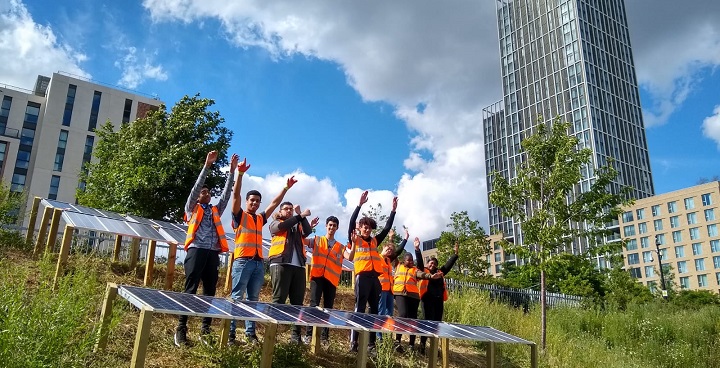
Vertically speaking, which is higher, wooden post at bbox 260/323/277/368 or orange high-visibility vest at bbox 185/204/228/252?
orange high-visibility vest at bbox 185/204/228/252

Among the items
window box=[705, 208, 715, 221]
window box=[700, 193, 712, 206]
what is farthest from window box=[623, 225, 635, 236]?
window box=[700, 193, 712, 206]

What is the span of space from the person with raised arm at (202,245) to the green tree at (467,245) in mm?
28771

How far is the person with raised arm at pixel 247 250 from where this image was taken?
22.3ft

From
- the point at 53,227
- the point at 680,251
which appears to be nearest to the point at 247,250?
the point at 53,227

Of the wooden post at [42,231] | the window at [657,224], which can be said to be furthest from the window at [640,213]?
the wooden post at [42,231]

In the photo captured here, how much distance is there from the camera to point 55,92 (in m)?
61.7

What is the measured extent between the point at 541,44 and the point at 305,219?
112 m

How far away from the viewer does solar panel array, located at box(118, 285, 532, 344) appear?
498cm

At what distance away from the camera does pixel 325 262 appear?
768 cm

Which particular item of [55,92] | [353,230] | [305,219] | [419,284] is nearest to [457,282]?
[419,284]

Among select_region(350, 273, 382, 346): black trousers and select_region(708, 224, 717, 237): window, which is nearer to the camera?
select_region(350, 273, 382, 346): black trousers

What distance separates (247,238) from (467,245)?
97.0 ft

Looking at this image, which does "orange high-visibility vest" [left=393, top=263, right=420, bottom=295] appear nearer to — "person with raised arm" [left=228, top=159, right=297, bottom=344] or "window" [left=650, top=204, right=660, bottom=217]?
"person with raised arm" [left=228, top=159, right=297, bottom=344]

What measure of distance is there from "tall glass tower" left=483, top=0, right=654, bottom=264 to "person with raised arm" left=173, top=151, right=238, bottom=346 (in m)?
88.7
